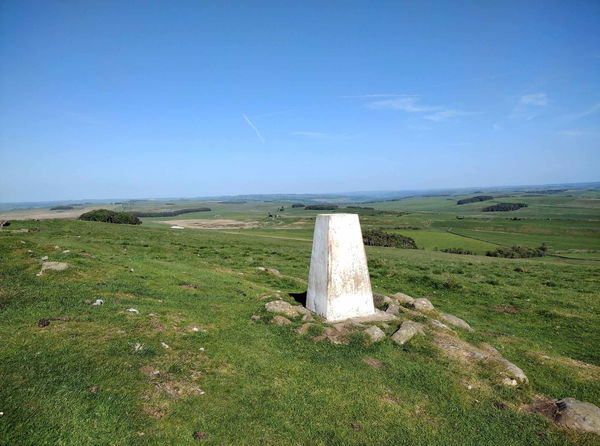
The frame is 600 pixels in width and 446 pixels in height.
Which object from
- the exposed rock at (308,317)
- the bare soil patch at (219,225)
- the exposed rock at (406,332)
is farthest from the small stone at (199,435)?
the bare soil patch at (219,225)

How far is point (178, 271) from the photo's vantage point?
59.5 ft

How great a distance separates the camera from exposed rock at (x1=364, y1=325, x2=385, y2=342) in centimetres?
1085

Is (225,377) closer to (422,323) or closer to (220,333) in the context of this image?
(220,333)

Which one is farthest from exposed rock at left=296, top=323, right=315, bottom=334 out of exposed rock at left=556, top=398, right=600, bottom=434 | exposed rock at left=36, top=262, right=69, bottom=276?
exposed rock at left=36, top=262, right=69, bottom=276

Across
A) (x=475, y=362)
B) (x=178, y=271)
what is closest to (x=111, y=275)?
(x=178, y=271)

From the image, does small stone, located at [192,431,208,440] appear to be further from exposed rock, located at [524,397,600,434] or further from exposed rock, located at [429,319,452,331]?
exposed rock, located at [429,319,452,331]

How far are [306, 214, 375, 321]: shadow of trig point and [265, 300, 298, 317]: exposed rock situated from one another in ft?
3.28

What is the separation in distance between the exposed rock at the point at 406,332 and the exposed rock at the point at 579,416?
13.3ft

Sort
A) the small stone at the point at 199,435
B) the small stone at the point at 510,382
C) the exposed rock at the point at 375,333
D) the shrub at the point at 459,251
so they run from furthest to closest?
the shrub at the point at 459,251
the exposed rock at the point at 375,333
the small stone at the point at 510,382
the small stone at the point at 199,435

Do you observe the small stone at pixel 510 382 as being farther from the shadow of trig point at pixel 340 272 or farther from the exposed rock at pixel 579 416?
the shadow of trig point at pixel 340 272

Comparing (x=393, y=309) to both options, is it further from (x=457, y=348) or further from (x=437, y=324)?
(x=457, y=348)

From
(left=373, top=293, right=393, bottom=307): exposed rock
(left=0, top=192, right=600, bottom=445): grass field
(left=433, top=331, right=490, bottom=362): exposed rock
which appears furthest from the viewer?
(left=373, top=293, right=393, bottom=307): exposed rock

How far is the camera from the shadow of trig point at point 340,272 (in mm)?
12570

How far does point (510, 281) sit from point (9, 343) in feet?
92.9
